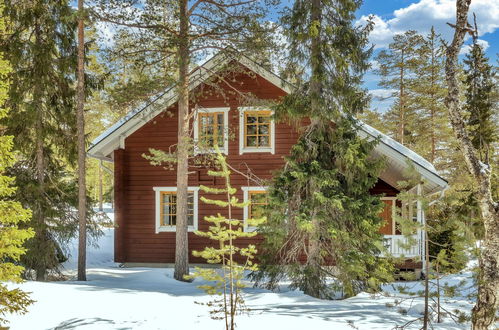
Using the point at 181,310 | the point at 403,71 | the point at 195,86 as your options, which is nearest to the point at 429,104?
the point at 403,71

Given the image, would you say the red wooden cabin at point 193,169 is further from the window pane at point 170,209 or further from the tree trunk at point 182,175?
the tree trunk at point 182,175

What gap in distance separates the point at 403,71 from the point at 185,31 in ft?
69.1

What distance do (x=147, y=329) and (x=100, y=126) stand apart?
25.4 metres

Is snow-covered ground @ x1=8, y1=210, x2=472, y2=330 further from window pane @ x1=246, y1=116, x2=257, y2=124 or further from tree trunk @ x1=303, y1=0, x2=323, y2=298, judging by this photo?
window pane @ x1=246, y1=116, x2=257, y2=124

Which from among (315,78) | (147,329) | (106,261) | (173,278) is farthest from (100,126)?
(147,329)

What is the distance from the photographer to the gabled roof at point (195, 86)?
42.5 ft

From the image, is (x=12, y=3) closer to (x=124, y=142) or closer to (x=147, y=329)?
(x=124, y=142)

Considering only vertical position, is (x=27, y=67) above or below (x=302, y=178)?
above

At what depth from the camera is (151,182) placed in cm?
1606

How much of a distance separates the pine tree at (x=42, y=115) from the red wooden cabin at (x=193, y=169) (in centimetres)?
214

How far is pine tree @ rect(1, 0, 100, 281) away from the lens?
12328mm

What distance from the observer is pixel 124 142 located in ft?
53.1

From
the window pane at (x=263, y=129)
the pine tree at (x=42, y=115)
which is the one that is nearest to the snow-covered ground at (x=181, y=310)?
the pine tree at (x=42, y=115)

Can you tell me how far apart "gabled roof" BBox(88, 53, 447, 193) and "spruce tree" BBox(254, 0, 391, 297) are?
6.48ft
